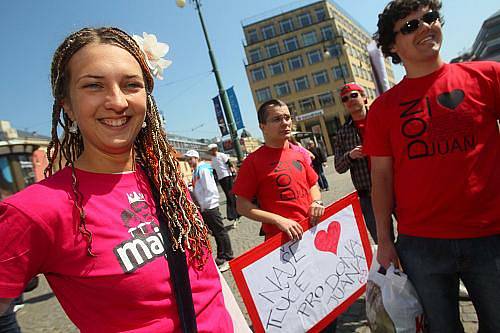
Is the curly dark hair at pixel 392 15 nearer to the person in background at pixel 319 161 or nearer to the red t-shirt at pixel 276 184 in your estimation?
the red t-shirt at pixel 276 184

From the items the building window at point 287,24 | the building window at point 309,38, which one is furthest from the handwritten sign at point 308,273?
the building window at point 287,24

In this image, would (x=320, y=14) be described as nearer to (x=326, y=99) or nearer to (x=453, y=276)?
(x=326, y=99)

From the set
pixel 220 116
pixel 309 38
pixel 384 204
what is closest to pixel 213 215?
pixel 384 204

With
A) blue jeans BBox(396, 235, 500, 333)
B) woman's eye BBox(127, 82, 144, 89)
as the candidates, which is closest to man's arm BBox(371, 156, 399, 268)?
blue jeans BBox(396, 235, 500, 333)

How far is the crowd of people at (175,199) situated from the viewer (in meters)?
1.08

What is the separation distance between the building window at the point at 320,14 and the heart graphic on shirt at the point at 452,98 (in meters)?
53.1

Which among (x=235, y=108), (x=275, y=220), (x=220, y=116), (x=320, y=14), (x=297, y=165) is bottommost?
(x=275, y=220)

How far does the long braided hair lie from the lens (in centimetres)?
125

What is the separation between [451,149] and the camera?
1.65 m

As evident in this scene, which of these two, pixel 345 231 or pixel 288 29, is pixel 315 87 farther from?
pixel 345 231

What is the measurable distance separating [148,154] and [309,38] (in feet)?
172

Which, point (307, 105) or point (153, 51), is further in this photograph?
point (307, 105)

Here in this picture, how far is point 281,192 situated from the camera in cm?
282

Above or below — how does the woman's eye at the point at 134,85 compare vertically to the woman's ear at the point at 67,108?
above
